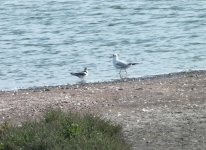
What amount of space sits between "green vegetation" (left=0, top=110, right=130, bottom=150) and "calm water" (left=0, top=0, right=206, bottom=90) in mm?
10982

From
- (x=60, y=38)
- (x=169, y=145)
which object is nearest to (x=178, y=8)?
(x=60, y=38)

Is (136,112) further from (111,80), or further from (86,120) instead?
(111,80)

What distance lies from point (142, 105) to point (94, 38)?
15.4m

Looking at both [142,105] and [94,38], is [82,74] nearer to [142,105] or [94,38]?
[142,105]

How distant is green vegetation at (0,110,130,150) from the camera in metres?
10.2

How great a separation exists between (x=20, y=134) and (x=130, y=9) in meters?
30.5

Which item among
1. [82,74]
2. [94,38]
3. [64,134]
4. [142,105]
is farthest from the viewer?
[94,38]

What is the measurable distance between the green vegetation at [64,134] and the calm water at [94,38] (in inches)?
432

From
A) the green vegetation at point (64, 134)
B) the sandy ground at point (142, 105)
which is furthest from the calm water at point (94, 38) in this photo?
the green vegetation at point (64, 134)

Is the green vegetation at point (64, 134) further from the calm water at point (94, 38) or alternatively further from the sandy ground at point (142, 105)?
the calm water at point (94, 38)

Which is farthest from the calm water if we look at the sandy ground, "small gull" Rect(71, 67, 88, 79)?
the sandy ground

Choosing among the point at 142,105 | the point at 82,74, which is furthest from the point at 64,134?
the point at 82,74

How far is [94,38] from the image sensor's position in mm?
31859

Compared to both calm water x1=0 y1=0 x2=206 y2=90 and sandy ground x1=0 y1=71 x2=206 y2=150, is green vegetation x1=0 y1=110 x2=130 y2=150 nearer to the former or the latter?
sandy ground x1=0 y1=71 x2=206 y2=150
